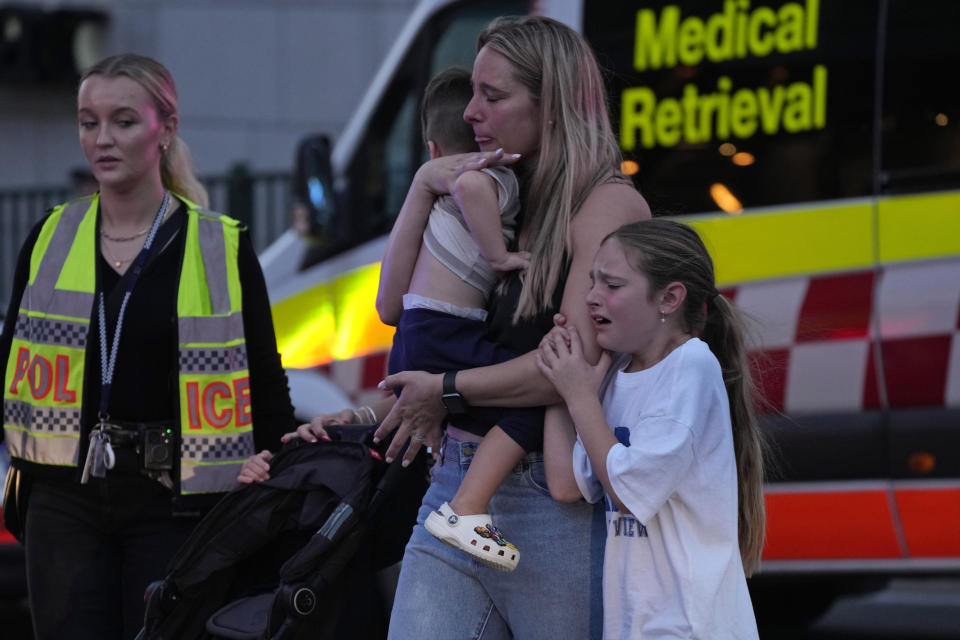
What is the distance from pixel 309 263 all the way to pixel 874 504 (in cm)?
254

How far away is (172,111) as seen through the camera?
3402 millimetres

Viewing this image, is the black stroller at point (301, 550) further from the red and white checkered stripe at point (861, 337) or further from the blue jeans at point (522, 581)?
the red and white checkered stripe at point (861, 337)

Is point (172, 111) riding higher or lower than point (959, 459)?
higher

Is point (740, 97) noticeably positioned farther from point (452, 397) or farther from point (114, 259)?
point (452, 397)

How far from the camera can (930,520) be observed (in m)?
4.62

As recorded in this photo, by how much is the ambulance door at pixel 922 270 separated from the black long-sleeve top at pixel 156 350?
215 cm

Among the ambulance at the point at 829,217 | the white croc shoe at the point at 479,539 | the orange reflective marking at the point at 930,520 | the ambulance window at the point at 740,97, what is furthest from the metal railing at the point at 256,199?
the white croc shoe at the point at 479,539

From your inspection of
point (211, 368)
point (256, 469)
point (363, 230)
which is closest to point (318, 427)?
point (256, 469)

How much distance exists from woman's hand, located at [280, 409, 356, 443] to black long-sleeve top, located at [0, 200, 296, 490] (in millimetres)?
251

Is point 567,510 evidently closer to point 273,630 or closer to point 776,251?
point 273,630

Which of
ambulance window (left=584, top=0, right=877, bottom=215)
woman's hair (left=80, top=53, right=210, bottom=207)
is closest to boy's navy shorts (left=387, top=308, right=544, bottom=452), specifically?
woman's hair (left=80, top=53, right=210, bottom=207)

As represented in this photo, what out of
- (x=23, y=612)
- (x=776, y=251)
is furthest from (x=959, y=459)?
(x=23, y=612)

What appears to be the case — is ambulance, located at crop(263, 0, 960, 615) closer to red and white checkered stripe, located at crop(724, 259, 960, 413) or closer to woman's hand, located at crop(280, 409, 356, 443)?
red and white checkered stripe, located at crop(724, 259, 960, 413)

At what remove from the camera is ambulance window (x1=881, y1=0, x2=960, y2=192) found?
451cm
